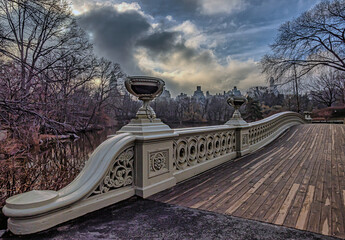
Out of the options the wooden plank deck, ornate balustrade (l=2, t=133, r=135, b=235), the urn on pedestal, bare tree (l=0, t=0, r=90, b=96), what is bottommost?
the wooden plank deck

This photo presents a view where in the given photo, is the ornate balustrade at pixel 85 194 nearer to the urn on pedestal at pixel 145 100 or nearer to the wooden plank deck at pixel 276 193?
the urn on pedestal at pixel 145 100

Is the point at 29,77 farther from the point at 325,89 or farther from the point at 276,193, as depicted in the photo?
the point at 325,89

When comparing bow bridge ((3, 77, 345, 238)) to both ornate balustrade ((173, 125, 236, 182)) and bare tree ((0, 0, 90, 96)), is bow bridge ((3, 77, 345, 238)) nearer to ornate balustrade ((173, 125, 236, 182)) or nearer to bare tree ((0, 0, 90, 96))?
ornate balustrade ((173, 125, 236, 182))

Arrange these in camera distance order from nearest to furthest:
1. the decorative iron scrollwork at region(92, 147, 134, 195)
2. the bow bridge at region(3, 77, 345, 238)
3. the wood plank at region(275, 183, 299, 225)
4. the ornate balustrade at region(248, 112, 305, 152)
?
the bow bridge at region(3, 77, 345, 238)
the wood plank at region(275, 183, 299, 225)
the decorative iron scrollwork at region(92, 147, 134, 195)
the ornate balustrade at region(248, 112, 305, 152)

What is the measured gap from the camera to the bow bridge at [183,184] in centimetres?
206

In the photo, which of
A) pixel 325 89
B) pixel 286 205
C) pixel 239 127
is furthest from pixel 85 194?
pixel 325 89

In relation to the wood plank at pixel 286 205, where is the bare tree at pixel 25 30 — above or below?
above

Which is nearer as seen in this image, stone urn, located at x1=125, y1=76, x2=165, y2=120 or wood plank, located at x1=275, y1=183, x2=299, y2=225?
wood plank, located at x1=275, y1=183, x2=299, y2=225

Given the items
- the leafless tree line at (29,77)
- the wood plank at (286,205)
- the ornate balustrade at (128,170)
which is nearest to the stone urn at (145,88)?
the ornate balustrade at (128,170)

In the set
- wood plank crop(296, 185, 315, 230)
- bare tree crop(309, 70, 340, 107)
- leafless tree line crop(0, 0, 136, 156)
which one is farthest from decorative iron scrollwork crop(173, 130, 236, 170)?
bare tree crop(309, 70, 340, 107)

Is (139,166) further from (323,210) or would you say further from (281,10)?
(281,10)

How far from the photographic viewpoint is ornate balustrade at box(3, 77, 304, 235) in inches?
75.4

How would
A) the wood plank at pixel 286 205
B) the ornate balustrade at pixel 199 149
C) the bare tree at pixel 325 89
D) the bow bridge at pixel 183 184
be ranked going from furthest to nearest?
the bare tree at pixel 325 89 < the ornate balustrade at pixel 199 149 < the wood plank at pixel 286 205 < the bow bridge at pixel 183 184

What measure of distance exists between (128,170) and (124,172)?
2.7 inches
